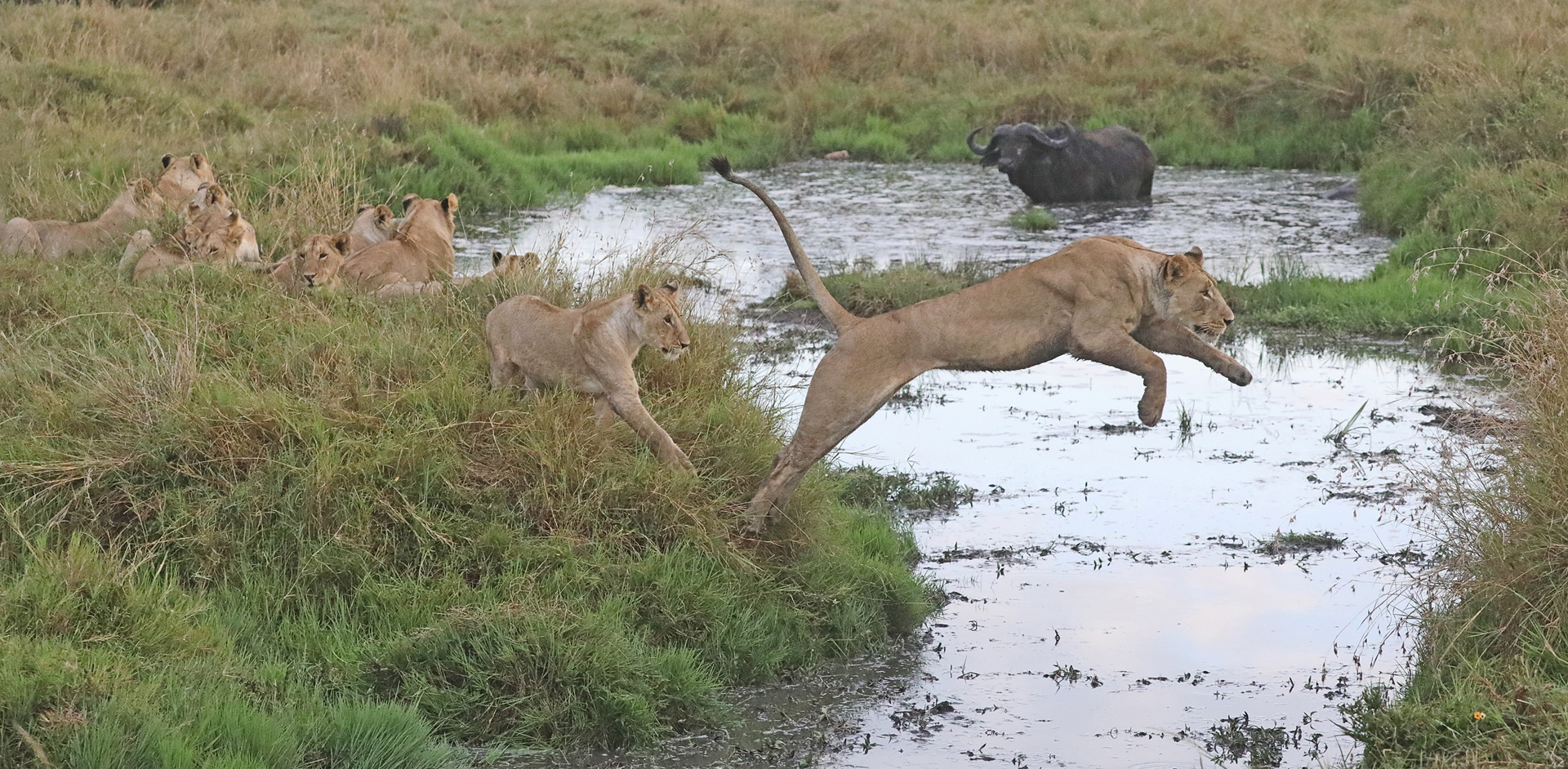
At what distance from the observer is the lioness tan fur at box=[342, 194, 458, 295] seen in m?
8.42

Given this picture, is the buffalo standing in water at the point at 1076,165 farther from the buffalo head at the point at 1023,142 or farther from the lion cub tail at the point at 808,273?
the lion cub tail at the point at 808,273

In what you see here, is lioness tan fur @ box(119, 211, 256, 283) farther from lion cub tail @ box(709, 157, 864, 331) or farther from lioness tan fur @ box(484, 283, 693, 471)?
lion cub tail @ box(709, 157, 864, 331)

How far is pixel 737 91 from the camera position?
22.4m

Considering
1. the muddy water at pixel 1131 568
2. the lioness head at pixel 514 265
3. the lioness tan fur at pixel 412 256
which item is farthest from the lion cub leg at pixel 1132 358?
the lioness tan fur at pixel 412 256

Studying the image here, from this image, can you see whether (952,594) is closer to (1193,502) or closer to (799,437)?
(799,437)

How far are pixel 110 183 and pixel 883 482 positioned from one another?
23.0ft

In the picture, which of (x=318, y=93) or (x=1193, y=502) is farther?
(x=318, y=93)

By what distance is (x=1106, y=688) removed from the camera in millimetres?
5852

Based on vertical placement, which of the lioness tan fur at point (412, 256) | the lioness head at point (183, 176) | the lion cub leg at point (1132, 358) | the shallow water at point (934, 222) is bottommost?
the shallow water at point (934, 222)

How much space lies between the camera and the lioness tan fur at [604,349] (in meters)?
6.41

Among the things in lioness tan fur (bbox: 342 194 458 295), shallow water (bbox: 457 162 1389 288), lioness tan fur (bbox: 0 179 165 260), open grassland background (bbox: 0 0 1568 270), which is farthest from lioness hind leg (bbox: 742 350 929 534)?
shallow water (bbox: 457 162 1389 288)

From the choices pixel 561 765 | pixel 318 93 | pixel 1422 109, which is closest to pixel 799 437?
pixel 561 765

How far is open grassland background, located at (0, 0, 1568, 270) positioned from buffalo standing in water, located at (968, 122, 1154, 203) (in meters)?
2.27

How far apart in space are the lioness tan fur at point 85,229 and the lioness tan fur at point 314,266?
1.84 m
